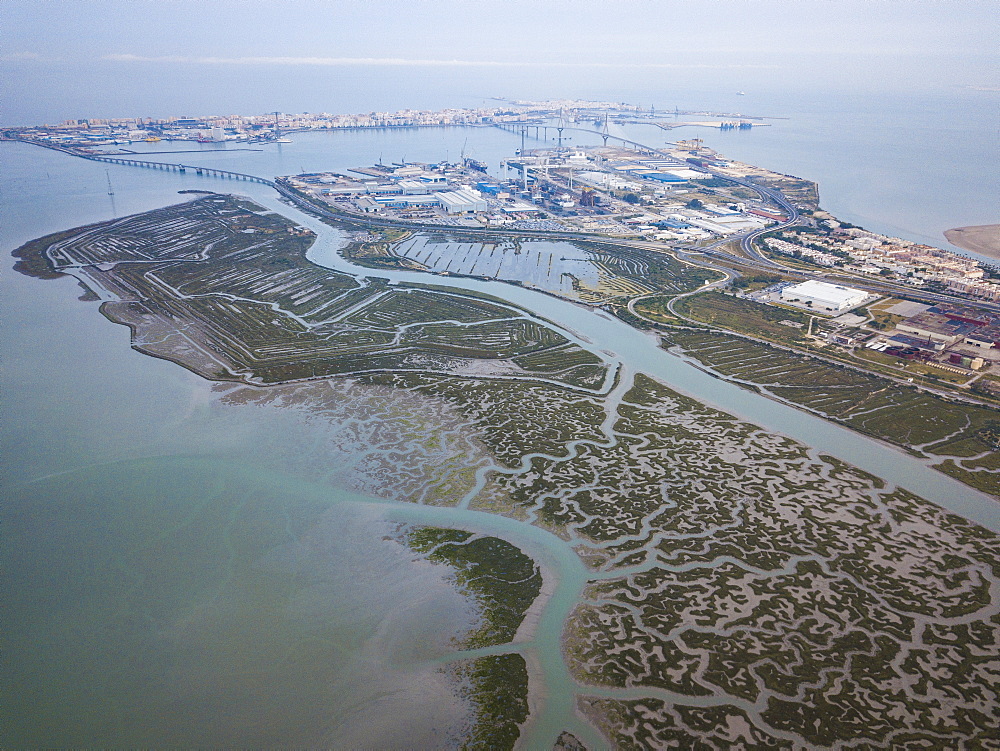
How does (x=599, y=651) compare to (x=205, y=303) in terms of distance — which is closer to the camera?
(x=599, y=651)

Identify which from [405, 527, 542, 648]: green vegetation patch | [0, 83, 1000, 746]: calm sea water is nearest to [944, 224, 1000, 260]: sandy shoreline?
[0, 83, 1000, 746]: calm sea water

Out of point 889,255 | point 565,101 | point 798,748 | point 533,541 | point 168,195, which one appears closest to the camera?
point 798,748

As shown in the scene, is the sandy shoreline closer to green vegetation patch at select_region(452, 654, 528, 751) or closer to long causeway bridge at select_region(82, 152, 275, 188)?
green vegetation patch at select_region(452, 654, 528, 751)

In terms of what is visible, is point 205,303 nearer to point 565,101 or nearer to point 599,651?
point 599,651

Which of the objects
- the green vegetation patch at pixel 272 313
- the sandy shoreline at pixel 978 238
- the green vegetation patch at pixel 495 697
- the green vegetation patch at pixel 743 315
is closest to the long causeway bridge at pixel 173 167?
the green vegetation patch at pixel 272 313

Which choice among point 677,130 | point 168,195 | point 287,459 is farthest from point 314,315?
point 677,130
